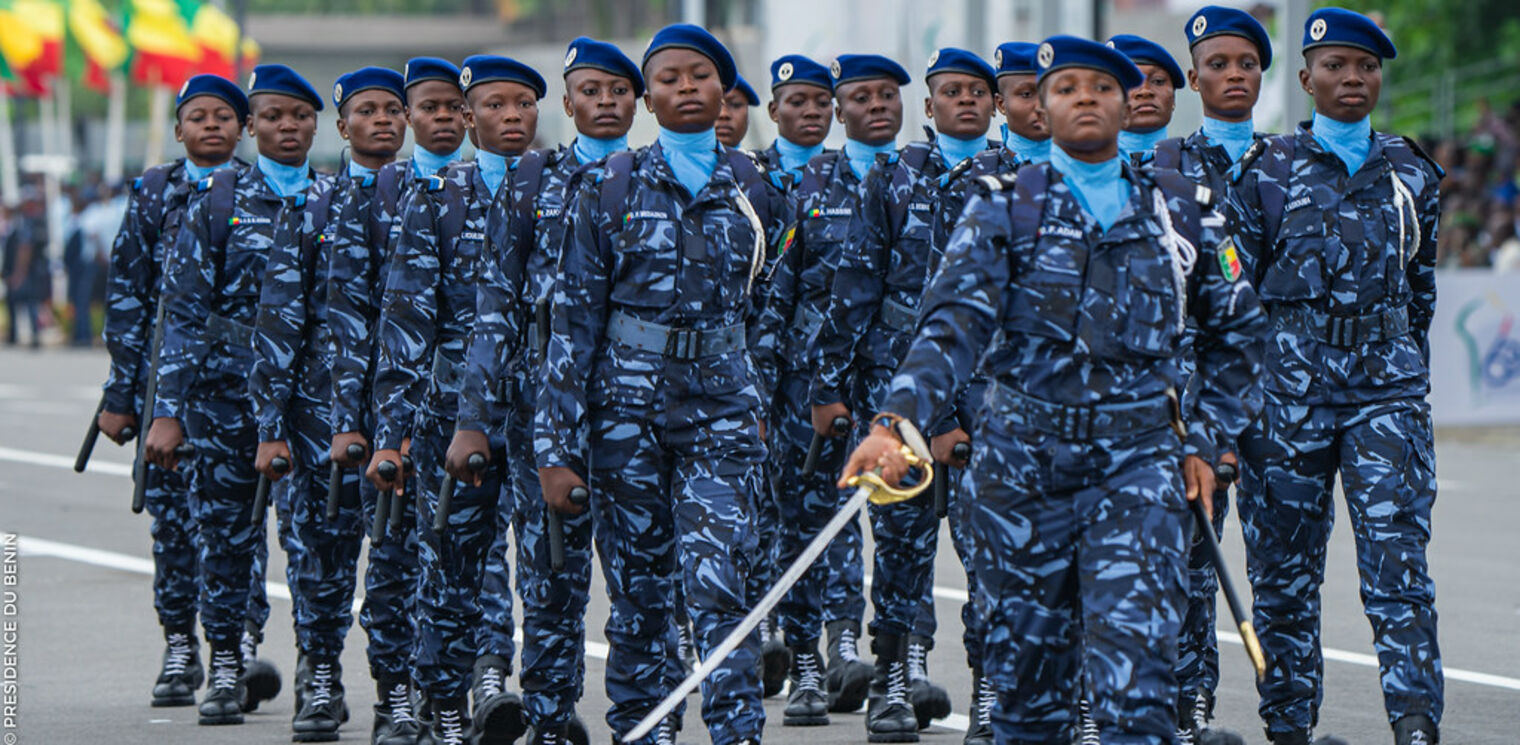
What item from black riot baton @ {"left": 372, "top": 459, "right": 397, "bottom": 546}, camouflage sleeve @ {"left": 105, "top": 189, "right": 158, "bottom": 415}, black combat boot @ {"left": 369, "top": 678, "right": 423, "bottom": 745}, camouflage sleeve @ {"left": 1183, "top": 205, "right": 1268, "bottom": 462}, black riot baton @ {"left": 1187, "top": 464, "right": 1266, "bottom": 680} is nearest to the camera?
black riot baton @ {"left": 1187, "top": 464, "right": 1266, "bottom": 680}

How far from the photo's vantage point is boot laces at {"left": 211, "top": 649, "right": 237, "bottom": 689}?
390 inches

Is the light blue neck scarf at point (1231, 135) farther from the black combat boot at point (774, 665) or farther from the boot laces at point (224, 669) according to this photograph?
the boot laces at point (224, 669)

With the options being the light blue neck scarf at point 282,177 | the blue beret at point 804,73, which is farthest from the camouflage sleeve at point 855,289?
the light blue neck scarf at point 282,177

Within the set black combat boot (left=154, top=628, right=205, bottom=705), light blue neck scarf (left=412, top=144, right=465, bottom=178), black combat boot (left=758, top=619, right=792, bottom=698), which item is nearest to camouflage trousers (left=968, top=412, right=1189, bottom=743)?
light blue neck scarf (left=412, top=144, right=465, bottom=178)

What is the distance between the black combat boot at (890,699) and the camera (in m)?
9.26

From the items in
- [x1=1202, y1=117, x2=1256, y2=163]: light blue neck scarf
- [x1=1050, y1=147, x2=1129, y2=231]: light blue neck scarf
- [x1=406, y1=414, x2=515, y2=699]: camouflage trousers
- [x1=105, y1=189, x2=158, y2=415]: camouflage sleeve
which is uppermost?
[x1=1202, y1=117, x2=1256, y2=163]: light blue neck scarf

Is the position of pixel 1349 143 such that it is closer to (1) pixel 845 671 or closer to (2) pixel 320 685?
(1) pixel 845 671

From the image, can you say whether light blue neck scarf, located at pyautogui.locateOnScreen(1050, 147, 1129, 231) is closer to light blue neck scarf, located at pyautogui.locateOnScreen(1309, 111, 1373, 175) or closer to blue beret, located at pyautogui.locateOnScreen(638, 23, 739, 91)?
blue beret, located at pyautogui.locateOnScreen(638, 23, 739, 91)

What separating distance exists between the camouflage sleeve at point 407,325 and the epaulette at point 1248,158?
2697 millimetres

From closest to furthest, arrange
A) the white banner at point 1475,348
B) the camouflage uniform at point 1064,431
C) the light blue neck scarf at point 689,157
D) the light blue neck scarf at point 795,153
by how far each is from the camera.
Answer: the camouflage uniform at point 1064,431, the light blue neck scarf at point 689,157, the light blue neck scarf at point 795,153, the white banner at point 1475,348

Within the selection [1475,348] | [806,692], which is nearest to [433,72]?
[806,692]

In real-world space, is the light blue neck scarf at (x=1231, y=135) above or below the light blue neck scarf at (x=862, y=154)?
above

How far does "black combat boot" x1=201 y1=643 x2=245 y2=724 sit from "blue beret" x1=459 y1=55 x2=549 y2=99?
2.50 meters

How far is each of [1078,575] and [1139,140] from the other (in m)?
2.89
